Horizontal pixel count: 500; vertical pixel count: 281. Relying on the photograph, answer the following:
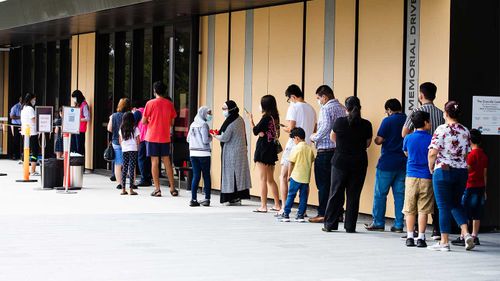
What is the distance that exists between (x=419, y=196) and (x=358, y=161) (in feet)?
4.73

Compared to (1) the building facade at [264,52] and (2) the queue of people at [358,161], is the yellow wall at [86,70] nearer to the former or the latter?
(1) the building facade at [264,52]

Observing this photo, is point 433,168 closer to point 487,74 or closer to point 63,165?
point 487,74

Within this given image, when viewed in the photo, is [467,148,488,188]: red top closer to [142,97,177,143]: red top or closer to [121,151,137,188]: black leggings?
[142,97,177,143]: red top

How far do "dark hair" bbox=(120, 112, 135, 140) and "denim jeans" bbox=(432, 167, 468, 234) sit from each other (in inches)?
307

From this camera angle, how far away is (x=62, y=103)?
28.1 meters

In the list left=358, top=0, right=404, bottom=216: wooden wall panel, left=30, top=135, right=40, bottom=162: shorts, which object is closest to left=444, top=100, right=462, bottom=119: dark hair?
left=358, top=0, right=404, bottom=216: wooden wall panel

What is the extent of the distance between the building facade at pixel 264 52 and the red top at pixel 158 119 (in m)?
0.69

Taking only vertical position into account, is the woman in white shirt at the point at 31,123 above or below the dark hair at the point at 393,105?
below

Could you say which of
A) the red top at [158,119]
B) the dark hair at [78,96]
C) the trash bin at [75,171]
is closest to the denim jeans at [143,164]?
the trash bin at [75,171]

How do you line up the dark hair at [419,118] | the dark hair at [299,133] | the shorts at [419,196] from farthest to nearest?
the dark hair at [299,133] < the dark hair at [419,118] < the shorts at [419,196]

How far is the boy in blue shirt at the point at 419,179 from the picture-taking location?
36.8 ft

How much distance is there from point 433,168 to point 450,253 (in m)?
1.00

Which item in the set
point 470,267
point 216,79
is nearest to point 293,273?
point 470,267

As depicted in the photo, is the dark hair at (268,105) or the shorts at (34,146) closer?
the dark hair at (268,105)
